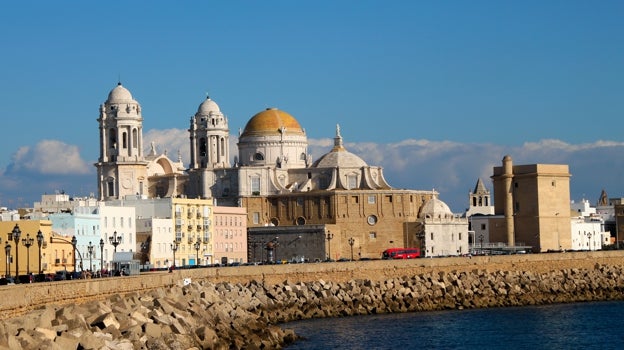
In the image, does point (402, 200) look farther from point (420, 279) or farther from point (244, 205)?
point (420, 279)

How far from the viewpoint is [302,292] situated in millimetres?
64062

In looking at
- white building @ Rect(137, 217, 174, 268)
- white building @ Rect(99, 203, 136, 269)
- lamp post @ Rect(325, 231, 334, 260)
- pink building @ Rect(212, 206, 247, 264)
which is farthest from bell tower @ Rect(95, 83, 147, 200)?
white building @ Rect(99, 203, 136, 269)

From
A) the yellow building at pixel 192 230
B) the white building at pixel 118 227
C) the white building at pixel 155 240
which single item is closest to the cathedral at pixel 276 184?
the yellow building at pixel 192 230

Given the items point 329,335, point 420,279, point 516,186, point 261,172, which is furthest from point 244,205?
point 329,335

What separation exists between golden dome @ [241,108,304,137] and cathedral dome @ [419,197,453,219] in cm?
1393

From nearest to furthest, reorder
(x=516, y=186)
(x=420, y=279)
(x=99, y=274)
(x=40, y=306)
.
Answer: (x=40, y=306), (x=99, y=274), (x=420, y=279), (x=516, y=186)

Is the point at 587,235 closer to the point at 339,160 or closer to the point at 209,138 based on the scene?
the point at 339,160

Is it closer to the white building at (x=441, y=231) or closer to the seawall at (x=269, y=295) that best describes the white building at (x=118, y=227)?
the seawall at (x=269, y=295)

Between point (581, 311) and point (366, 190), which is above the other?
point (366, 190)

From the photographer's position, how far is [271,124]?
11438 centimetres

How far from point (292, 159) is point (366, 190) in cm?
986

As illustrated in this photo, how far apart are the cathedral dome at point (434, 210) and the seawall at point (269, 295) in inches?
934

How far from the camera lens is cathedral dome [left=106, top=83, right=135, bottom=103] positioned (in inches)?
3996

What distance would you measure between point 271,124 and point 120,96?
1670 cm
